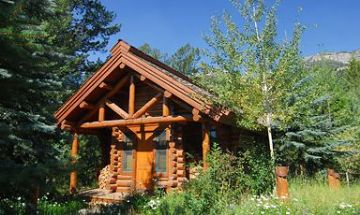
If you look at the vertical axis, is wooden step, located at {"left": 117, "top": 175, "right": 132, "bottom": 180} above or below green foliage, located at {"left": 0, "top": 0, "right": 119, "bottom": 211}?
below

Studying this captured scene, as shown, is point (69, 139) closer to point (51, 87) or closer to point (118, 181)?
point (51, 87)

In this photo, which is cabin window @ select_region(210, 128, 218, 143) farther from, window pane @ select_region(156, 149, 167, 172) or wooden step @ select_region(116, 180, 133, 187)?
wooden step @ select_region(116, 180, 133, 187)

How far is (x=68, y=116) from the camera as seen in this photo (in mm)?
15297

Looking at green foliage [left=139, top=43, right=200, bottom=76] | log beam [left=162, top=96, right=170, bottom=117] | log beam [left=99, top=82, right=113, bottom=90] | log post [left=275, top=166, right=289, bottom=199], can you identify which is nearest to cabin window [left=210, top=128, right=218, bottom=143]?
log beam [left=162, top=96, right=170, bottom=117]

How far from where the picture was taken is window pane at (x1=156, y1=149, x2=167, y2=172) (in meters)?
14.5

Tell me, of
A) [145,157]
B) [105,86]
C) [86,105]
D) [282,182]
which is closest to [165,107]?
[145,157]

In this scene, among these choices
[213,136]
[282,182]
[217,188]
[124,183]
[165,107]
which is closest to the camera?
[282,182]

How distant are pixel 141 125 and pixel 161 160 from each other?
162 cm

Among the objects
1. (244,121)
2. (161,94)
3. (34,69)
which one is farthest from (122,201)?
(34,69)

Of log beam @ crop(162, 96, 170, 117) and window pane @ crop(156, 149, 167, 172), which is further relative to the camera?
window pane @ crop(156, 149, 167, 172)

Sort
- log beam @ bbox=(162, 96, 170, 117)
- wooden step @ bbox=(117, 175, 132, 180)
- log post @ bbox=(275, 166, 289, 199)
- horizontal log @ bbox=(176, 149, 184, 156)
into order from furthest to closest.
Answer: wooden step @ bbox=(117, 175, 132, 180), horizontal log @ bbox=(176, 149, 184, 156), log beam @ bbox=(162, 96, 170, 117), log post @ bbox=(275, 166, 289, 199)

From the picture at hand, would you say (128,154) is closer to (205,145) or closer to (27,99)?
(205,145)

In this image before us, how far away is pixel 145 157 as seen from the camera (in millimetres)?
15008

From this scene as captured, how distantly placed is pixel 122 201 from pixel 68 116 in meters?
4.65
